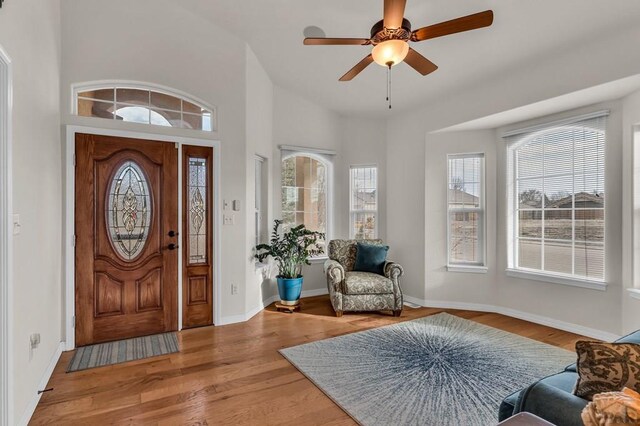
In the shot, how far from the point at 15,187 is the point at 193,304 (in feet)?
7.18

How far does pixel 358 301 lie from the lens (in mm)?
4234

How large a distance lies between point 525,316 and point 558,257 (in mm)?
840

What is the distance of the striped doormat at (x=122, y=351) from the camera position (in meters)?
2.90

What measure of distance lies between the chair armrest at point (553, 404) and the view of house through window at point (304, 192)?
13.5ft

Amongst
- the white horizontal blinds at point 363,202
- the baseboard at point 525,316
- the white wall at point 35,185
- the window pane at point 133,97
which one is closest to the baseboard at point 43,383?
the white wall at point 35,185

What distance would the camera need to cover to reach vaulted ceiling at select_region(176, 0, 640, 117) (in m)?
2.79

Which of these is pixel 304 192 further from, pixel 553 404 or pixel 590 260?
pixel 553 404

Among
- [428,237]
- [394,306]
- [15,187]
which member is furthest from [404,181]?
[15,187]

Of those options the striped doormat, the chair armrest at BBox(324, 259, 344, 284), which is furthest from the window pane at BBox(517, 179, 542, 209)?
the striped doormat

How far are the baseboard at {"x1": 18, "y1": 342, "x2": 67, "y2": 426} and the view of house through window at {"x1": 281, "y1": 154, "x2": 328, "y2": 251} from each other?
2.96 m

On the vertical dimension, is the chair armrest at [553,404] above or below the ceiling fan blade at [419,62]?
below

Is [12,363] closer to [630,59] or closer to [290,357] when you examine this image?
[290,357]

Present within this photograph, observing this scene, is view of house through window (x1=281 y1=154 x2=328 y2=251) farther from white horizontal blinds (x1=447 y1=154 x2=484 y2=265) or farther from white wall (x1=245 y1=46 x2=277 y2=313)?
white horizontal blinds (x1=447 y1=154 x2=484 y2=265)

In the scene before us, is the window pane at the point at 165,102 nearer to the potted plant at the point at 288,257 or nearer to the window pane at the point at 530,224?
the potted plant at the point at 288,257
